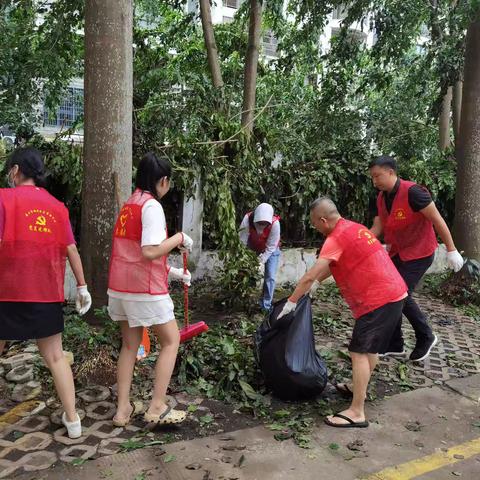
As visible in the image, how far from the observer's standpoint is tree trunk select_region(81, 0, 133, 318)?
4039mm

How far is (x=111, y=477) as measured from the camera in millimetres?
2684

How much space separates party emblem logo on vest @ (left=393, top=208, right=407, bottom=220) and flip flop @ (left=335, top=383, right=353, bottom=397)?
4.76 ft

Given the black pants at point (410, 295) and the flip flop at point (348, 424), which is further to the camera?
the black pants at point (410, 295)

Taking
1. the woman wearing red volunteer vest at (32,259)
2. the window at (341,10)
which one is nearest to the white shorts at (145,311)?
the woman wearing red volunteer vest at (32,259)

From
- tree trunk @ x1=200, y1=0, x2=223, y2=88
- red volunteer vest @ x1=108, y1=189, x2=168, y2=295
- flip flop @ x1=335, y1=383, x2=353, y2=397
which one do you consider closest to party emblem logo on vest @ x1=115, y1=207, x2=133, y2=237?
red volunteer vest @ x1=108, y1=189, x2=168, y2=295

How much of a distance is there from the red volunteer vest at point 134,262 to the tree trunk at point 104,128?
1.20 metres

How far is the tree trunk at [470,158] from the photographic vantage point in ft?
21.5

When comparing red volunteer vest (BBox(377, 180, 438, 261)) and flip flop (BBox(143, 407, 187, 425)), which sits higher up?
red volunteer vest (BBox(377, 180, 438, 261))

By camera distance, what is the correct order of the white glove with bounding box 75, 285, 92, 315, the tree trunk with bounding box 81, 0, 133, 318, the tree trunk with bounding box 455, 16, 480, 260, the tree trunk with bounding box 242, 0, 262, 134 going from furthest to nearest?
1. the tree trunk with bounding box 242, 0, 262, 134
2. the tree trunk with bounding box 455, 16, 480, 260
3. the tree trunk with bounding box 81, 0, 133, 318
4. the white glove with bounding box 75, 285, 92, 315

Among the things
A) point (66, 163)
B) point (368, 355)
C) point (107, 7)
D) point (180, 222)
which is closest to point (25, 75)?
point (66, 163)

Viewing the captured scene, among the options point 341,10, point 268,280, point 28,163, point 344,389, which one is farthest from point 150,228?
point 341,10

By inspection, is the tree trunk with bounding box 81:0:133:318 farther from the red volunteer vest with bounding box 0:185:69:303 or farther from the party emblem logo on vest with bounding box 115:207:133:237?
the red volunteer vest with bounding box 0:185:69:303

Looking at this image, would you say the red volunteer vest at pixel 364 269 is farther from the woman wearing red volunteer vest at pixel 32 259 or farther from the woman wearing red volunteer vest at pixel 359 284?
the woman wearing red volunteer vest at pixel 32 259

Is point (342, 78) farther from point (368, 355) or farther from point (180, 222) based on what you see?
point (368, 355)
